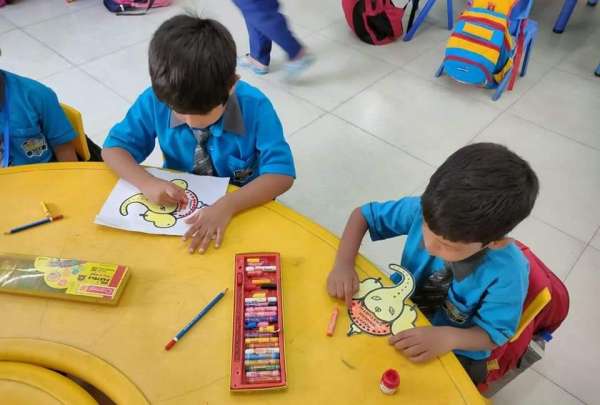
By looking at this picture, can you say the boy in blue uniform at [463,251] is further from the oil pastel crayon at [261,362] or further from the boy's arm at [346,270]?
the oil pastel crayon at [261,362]

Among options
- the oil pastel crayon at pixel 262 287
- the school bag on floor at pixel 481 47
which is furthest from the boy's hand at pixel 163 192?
the school bag on floor at pixel 481 47

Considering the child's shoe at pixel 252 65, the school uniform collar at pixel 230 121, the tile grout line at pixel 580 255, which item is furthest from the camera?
the child's shoe at pixel 252 65

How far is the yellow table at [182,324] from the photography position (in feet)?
2.20

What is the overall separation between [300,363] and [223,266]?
0.23m

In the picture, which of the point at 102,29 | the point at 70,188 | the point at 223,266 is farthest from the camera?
the point at 102,29

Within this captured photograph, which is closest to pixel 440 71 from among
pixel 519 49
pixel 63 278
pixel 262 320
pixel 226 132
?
pixel 519 49

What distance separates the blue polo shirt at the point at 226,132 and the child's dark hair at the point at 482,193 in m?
0.43

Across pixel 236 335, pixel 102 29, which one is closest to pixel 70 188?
pixel 236 335

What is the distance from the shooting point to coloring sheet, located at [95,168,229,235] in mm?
878

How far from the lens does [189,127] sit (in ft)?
3.45

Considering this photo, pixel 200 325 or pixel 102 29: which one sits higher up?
pixel 200 325

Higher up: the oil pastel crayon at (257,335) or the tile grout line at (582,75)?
the oil pastel crayon at (257,335)

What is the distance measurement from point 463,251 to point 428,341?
16cm

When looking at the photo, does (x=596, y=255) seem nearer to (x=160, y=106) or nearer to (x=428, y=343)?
(x=428, y=343)
